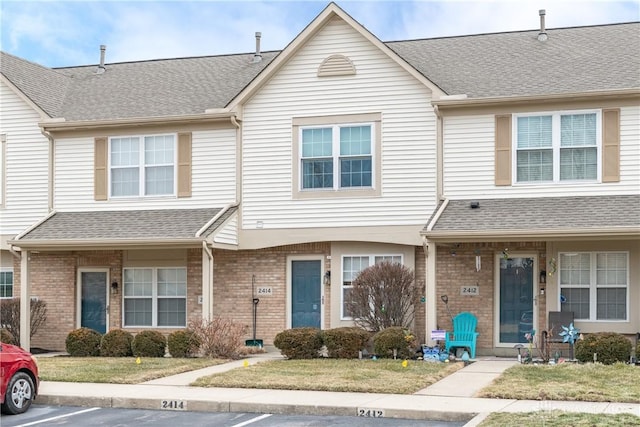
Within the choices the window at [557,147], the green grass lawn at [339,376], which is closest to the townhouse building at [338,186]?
the window at [557,147]

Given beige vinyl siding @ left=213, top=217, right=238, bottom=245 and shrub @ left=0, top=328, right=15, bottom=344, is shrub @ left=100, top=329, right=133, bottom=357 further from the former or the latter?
beige vinyl siding @ left=213, top=217, right=238, bottom=245

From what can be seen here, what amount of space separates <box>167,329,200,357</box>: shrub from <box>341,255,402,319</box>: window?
3.63 m

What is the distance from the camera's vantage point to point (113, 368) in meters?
17.9

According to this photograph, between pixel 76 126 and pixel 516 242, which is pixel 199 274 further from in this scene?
pixel 516 242

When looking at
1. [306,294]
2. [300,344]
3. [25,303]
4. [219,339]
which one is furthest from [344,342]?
[25,303]

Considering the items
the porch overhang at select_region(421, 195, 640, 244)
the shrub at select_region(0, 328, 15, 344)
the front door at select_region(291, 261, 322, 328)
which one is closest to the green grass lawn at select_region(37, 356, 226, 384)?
the shrub at select_region(0, 328, 15, 344)

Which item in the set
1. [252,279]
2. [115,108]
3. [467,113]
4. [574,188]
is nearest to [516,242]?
[574,188]

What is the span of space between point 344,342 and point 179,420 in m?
7.07

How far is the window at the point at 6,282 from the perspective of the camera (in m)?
24.8

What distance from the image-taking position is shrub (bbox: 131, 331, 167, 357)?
20.6m

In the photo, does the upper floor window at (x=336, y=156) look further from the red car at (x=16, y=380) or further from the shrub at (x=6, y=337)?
the red car at (x=16, y=380)

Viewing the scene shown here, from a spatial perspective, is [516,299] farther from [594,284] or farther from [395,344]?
[395,344]

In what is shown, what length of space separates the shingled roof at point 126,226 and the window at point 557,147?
270 inches

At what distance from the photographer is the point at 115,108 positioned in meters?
24.7
